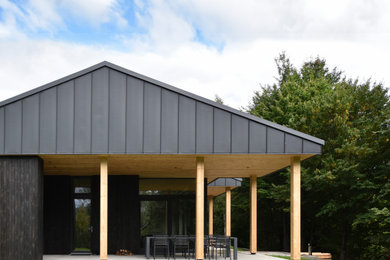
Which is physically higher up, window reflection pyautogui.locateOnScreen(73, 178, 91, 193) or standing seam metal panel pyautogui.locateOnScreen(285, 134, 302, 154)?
standing seam metal panel pyautogui.locateOnScreen(285, 134, 302, 154)

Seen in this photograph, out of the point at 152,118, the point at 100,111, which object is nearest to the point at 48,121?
the point at 100,111

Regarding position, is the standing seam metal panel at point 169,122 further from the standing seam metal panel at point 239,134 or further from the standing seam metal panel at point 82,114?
the standing seam metal panel at point 82,114

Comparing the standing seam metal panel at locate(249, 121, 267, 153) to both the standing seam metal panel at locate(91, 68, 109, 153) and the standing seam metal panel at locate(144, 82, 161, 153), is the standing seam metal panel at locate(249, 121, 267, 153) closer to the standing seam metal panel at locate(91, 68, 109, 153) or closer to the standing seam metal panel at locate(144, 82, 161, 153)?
the standing seam metal panel at locate(144, 82, 161, 153)

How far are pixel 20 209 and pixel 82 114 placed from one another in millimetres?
3041

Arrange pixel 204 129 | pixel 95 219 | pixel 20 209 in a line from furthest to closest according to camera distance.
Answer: pixel 95 219 < pixel 204 129 < pixel 20 209

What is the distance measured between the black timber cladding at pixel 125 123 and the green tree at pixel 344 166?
346 inches

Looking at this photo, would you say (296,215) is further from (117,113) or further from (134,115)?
(117,113)

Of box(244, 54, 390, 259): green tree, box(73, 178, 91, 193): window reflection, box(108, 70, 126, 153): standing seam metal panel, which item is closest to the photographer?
box(108, 70, 126, 153): standing seam metal panel

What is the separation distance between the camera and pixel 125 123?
532 inches

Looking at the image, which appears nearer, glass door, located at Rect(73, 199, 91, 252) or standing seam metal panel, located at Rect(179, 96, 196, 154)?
standing seam metal panel, located at Rect(179, 96, 196, 154)

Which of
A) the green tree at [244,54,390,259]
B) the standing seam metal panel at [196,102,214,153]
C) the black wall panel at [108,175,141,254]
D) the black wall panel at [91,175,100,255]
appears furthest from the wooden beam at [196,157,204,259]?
the green tree at [244,54,390,259]

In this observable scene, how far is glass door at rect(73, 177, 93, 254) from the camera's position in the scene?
18125 mm

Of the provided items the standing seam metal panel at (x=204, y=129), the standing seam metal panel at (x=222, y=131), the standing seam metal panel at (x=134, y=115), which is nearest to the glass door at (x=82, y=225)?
the standing seam metal panel at (x=134, y=115)

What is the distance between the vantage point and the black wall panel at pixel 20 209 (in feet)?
43.4
